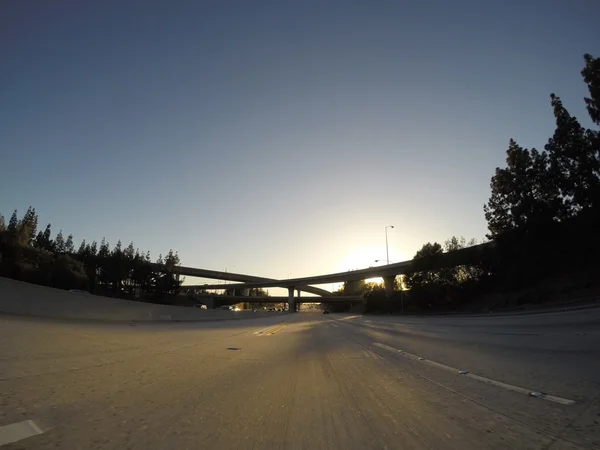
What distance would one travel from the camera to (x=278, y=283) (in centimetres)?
13362

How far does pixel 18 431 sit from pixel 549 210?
55.5 meters

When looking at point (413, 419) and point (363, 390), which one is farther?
point (363, 390)

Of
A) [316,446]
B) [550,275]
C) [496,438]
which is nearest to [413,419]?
[496,438]

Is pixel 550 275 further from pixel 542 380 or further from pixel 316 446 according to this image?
pixel 316 446

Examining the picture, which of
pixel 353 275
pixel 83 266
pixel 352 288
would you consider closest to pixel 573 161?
pixel 353 275

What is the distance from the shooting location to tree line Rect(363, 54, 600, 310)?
4203 cm

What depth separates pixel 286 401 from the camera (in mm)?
4691

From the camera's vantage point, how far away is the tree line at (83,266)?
Result: 226 ft

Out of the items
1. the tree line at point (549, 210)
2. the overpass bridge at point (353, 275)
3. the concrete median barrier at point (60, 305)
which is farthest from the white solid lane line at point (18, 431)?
the overpass bridge at point (353, 275)

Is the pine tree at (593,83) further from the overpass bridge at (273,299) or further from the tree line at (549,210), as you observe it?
the overpass bridge at (273,299)

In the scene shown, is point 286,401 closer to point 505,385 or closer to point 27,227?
point 505,385

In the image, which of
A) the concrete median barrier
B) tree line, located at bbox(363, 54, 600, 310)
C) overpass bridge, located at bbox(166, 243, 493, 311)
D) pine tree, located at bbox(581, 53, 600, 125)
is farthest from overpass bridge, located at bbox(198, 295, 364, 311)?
the concrete median barrier

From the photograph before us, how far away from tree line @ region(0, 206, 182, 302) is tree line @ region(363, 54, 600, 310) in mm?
67200

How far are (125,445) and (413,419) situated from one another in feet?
8.82
